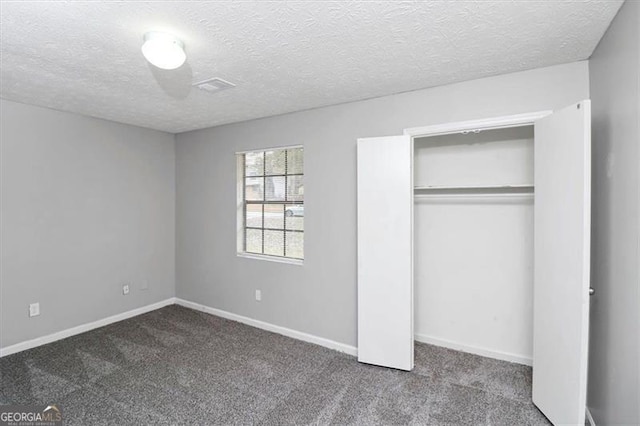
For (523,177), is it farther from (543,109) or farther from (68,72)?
(68,72)

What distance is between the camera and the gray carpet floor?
7.37ft

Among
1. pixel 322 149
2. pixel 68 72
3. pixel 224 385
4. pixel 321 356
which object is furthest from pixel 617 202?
pixel 68 72

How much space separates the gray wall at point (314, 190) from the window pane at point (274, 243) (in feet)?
0.63

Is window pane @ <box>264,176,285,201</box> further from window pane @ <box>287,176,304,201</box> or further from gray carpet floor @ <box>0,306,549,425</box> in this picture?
gray carpet floor @ <box>0,306,549,425</box>

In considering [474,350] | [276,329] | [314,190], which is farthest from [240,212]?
[474,350]

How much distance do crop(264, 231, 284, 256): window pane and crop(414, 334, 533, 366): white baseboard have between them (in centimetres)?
170

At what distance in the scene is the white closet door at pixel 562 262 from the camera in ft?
6.05

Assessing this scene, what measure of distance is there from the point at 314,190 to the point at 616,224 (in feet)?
7.57

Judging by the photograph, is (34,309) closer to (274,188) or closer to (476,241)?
(274,188)

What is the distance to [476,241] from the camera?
305 centimetres

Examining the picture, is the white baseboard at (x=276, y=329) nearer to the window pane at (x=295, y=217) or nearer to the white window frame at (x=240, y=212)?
the white window frame at (x=240, y=212)

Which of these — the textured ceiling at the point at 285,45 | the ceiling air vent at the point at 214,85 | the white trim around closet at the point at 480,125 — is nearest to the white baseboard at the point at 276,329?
the white trim around closet at the point at 480,125

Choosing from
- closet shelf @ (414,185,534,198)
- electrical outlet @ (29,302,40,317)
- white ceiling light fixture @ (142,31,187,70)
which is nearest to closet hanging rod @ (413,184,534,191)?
closet shelf @ (414,185,534,198)

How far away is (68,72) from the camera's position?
2.40 meters
